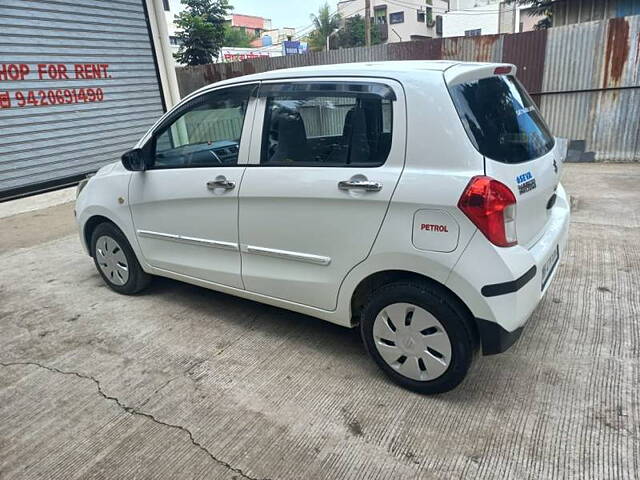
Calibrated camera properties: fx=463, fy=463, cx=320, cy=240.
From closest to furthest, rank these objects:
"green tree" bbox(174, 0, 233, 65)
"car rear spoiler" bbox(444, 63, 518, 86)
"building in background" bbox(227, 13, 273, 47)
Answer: "car rear spoiler" bbox(444, 63, 518, 86), "green tree" bbox(174, 0, 233, 65), "building in background" bbox(227, 13, 273, 47)

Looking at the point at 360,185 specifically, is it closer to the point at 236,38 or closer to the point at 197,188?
the point at 197,188

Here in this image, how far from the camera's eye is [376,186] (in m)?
2.38

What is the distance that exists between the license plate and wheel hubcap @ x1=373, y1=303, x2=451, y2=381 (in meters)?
0.65

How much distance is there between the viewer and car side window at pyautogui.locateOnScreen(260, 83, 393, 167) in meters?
2.45

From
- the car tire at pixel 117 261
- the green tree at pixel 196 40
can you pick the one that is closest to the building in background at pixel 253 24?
the green tree at pixel 196 40

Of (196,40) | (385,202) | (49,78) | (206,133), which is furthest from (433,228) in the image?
(196,40)

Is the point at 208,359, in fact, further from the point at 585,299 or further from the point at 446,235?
the point at 585,299

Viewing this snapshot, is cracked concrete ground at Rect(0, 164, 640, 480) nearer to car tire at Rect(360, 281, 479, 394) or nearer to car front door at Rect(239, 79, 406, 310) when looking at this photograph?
car tire at Rect(360, 281, 479, 394)

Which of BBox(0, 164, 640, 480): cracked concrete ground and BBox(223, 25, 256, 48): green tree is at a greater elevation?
BBox(223, 25, 256, 48): green tree

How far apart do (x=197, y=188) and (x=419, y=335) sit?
1750 mm

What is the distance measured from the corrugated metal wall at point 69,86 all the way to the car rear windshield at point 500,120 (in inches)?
299

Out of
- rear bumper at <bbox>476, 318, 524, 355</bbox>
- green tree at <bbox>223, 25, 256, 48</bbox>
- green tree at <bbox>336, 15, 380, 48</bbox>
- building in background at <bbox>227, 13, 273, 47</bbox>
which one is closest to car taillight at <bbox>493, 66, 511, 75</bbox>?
rear bumper at <bbox>476, 318, 524, 355</bbox>

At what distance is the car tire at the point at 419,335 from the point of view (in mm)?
2328

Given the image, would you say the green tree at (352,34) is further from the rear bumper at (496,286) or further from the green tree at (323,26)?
the rear bumper at (496,286)
